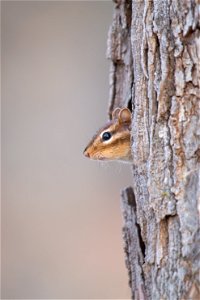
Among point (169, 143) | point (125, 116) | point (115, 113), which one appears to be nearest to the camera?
point (169, 143)

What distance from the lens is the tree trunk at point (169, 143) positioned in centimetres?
152

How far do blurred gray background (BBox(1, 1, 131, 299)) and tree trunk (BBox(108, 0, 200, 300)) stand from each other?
1.77 meters

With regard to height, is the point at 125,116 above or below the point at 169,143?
above

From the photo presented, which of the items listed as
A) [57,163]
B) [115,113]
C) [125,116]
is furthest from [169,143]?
[57,163]

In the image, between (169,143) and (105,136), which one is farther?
(105,136)

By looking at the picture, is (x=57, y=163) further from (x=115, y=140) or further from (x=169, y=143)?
(x=169, y=143)

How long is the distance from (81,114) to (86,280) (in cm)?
103

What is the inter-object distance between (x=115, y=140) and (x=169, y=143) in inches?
20.8

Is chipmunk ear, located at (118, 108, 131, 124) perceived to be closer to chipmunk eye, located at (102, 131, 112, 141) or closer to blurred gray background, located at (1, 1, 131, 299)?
chipmunk eye, located at (102, 131, 112, 141)

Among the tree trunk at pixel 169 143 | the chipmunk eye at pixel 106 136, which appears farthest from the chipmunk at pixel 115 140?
the tree trunk at pixel 169 143

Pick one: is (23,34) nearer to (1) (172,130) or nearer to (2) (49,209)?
(2) (49,209)

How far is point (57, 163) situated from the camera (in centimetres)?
370

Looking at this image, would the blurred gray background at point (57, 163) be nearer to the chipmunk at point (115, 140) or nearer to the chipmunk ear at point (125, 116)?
the chipmunk at point (115, 140)

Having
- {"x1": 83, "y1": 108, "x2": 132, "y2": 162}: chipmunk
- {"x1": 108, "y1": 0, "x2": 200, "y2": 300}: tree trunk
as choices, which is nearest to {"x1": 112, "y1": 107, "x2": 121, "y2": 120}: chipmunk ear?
{"x1": 83, "y1": 108, "x2": 132, "y2": 162}: chipmunk
